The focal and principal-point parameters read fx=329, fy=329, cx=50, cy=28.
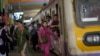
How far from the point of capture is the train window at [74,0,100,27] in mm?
5352

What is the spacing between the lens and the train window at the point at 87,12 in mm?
5352

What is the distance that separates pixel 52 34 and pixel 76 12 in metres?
5.94

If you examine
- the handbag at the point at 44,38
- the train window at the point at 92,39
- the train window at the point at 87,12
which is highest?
the train window at the point at 87,12

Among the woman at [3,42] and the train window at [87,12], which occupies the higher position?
the train window at [87,12]

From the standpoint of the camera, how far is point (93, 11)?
5.44 m

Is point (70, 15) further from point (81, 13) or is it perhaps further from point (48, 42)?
point (48, 42)

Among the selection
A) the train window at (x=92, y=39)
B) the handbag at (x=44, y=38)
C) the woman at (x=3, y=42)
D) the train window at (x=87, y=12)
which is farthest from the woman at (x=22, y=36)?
the train window at (x=92, y=39)

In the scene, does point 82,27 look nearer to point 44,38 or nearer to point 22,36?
point 22,36

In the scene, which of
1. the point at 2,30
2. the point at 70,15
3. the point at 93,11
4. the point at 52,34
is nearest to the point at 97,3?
the point at 93,11

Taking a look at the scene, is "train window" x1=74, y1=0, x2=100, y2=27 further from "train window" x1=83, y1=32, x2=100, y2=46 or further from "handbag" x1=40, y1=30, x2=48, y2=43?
"handbag" x1=40, y1=30, x2=48, y2=43

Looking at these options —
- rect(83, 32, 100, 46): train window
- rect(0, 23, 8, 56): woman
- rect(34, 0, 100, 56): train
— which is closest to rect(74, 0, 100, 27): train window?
rect(34, 0, 100, 56): train

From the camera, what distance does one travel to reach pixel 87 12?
542 cm

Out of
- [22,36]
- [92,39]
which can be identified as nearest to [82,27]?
[92,39]

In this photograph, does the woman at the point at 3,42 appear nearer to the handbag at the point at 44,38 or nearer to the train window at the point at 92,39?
the handbag at the point at 44,38
